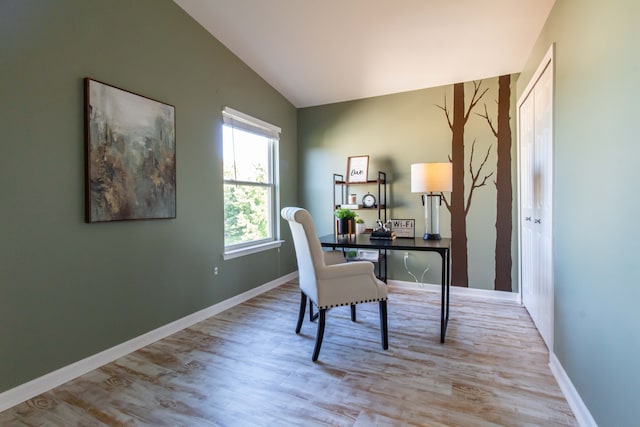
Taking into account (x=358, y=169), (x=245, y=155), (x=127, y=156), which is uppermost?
(x=245, y=155)

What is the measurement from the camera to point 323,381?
6.48ft

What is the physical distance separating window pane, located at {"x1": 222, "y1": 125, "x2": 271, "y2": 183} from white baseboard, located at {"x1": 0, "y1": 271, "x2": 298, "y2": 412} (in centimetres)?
139

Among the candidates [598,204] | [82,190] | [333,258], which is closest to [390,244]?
[333,258]

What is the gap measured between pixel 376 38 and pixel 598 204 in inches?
90.9

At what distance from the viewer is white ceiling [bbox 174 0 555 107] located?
2545 millimetres

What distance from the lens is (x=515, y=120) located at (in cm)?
339

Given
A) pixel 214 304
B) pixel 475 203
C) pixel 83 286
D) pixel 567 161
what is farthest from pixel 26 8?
pixel 475 203

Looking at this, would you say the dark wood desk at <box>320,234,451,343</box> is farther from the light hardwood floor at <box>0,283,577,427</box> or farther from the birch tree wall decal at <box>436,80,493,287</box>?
the birch tree wall decal at <box>436,80,493,287</box>

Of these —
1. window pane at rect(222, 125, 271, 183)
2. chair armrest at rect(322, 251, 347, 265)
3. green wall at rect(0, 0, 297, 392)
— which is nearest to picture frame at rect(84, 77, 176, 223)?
green wall at rect(0, 0, 297, 392)

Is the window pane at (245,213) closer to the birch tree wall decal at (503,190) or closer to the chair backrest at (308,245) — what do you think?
the chair backrest at (308,245)

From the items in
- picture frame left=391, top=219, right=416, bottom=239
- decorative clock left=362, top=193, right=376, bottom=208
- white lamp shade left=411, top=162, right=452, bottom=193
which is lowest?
picture frame left=391, top=219, right=416, bottom=239

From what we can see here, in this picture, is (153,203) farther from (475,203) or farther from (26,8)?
(475,203)

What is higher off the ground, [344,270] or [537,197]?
[537,197]

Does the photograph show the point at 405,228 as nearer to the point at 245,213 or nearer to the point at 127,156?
the point at 245,213
